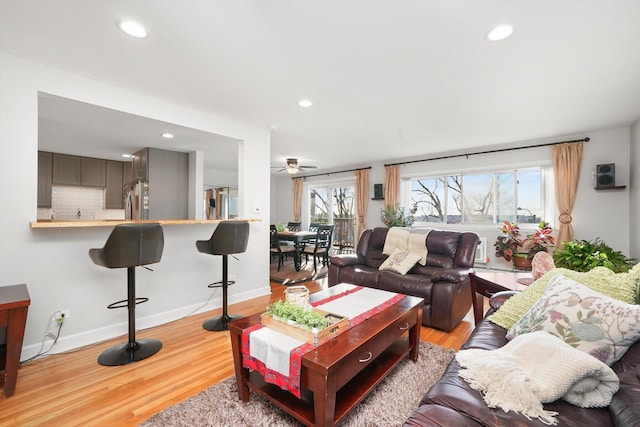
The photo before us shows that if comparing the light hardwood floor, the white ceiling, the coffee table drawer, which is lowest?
the light hardwood floor

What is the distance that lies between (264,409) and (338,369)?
0.63 metres

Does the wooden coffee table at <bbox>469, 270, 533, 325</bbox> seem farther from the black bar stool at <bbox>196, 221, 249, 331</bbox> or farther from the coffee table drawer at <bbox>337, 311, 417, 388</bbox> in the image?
the black bar stool at <bbox>196, 221, 249, 331</bbox>

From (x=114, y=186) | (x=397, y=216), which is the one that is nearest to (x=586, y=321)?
(x=397, y=216)

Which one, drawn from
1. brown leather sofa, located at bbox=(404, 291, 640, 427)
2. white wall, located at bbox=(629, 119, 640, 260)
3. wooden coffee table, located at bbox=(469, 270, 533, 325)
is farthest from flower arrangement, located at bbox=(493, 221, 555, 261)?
brown leather sofa, located at bbox=(404, 291, 640, 427)

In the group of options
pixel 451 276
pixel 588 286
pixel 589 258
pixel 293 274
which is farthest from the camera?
pixel 293 274

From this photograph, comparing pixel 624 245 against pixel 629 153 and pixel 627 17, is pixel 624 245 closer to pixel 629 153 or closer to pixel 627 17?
pixel 629 153

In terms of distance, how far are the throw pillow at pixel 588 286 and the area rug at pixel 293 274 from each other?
324 centimetres

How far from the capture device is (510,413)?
0.99 m

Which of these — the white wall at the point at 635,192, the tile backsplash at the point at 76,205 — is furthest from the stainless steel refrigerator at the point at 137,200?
the white wall at the point at 635,192

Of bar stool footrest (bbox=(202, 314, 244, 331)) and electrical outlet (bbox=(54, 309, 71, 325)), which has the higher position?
electrical outlet (bbox=(54, 309, 71, 325))

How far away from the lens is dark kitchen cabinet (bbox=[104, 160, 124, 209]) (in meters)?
5.67

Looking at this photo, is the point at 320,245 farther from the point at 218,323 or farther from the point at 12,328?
the point at 12,328

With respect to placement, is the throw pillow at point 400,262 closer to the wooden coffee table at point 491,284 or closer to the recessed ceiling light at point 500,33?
the wooden coffee table at point 491,284

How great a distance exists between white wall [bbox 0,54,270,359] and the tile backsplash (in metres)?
3.86
